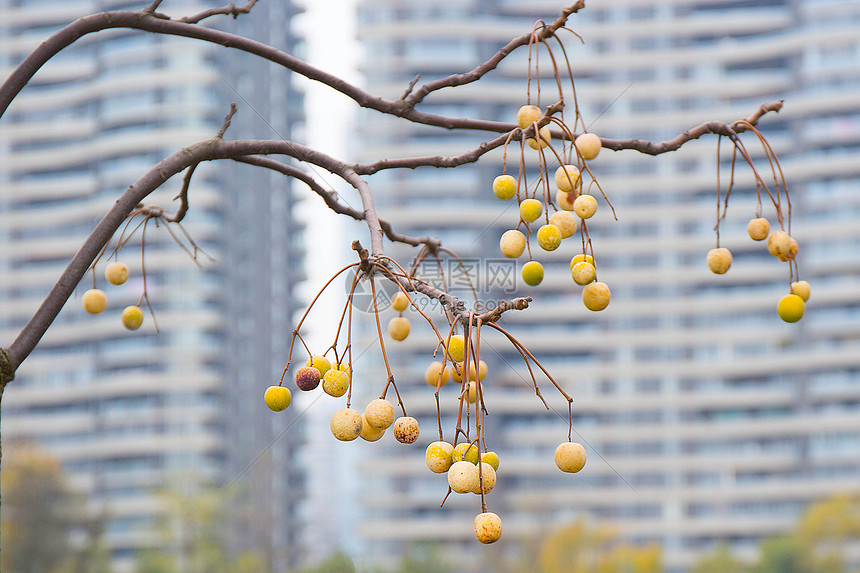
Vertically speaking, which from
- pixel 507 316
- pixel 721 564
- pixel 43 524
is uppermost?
pixel 507 316

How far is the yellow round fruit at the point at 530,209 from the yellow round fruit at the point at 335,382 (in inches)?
11.1

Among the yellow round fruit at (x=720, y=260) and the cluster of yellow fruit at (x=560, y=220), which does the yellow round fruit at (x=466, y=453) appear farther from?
the yellow round fruit at (x=720, y=260)

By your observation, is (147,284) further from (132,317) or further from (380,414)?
(380,414)

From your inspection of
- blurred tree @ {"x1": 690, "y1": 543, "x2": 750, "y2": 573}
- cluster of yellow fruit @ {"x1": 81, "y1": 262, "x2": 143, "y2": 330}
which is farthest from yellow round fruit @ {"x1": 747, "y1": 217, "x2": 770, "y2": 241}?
blurred tree @ {"x1": 690, "y1": 543, "x2": 750, "y2": 573}

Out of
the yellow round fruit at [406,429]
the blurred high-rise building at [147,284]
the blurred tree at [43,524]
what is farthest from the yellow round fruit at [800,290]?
the blurred high-rise building at [147,284]

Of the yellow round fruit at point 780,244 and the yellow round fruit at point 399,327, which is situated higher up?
the yellow round fruit at point 780,244

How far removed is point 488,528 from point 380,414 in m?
0.14

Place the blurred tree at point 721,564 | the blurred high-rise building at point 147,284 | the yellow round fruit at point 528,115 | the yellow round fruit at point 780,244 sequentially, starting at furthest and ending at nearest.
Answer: the blurred high-rise building at point 147,284
the blurred tree at point 721,564
the yellow round fruit at point 780,244
the yellow round fruit at point 528,115

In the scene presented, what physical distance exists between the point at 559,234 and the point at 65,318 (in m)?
27.6

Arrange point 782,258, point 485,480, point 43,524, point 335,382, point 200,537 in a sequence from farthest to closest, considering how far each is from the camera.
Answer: point 200,537
point 43,524
point 782,258
point 335,382
point 485,480

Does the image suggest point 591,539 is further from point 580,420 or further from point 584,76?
point 584,76

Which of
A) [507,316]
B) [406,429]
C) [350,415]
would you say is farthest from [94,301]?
[507,316]

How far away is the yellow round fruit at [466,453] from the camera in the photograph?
73 centimetres

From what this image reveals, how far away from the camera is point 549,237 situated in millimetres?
919
